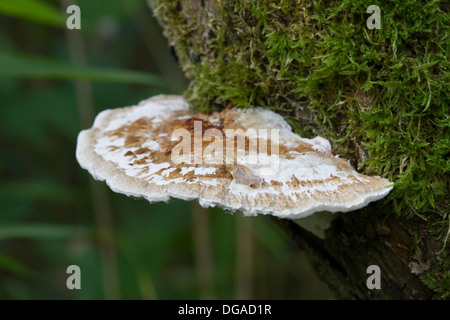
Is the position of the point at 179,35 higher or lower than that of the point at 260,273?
higher

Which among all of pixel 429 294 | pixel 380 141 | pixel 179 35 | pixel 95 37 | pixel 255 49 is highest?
pixel 95 37

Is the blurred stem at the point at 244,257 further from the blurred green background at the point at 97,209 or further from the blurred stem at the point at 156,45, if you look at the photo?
the blurred stem at the point at 156,45

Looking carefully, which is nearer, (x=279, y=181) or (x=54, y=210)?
(x=279, y=181)

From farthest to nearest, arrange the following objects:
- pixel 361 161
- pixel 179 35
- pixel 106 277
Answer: pixel 106 277, pixel 179 35, pixel 361 161

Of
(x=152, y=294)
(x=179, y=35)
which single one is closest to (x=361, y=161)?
(x=179, y=35)

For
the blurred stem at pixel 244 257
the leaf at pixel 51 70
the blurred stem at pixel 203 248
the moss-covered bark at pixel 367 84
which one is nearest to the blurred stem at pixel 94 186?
the blurred stem at pixel 203 248

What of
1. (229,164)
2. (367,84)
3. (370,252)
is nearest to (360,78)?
(367,84)

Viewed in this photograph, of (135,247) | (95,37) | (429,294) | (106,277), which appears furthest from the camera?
(95,37)
